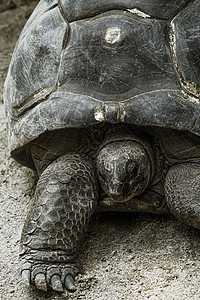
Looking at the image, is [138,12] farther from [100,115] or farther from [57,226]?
[57,226]

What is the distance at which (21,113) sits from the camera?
358cm

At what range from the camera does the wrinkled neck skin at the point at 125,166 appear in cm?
316

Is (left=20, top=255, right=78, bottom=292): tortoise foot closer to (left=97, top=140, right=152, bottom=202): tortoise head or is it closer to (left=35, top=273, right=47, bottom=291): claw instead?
(left=35, top=273, right=47, bottom=291): claw

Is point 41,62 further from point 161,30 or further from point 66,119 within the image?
point 161,30

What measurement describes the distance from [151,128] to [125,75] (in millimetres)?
397

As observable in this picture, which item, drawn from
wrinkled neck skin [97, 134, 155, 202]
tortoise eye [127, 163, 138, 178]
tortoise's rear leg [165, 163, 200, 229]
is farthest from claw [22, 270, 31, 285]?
tortoise's rear leg [165, 163, 200, 229]

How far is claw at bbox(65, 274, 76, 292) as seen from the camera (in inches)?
120

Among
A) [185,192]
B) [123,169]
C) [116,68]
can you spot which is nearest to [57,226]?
[123,169]

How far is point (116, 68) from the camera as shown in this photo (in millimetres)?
Answer: 3268

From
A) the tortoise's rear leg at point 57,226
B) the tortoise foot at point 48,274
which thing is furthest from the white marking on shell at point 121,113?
the tortoise foot at point 48,274

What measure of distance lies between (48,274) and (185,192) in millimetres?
934

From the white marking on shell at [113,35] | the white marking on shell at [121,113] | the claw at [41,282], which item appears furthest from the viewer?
the white marking on shell at [113,35]

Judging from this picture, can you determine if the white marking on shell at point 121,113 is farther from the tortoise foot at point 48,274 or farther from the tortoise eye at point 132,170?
the tortoise foot at point 48,274

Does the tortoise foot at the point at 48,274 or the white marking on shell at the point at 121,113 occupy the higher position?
the white marking on shell at the point at 121,113
